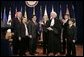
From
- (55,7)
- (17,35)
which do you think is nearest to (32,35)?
(17,35)

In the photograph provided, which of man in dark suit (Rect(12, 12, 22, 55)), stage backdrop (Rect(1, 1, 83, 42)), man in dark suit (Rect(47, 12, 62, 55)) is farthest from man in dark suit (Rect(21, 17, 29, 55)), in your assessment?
stage backdrop (Rect(1, 1, 83, 42))

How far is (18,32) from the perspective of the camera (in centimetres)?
675

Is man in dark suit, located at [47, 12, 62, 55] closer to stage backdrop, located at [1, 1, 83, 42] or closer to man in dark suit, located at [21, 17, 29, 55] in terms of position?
man in dark suit, located at [21, 17, 29, 55]

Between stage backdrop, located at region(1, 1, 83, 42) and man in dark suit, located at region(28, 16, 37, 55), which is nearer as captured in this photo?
man in dark suit, located at region(28, 16, 37, 55)

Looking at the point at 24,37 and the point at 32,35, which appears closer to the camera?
the point at 24,37

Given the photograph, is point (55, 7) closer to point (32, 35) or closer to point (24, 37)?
point (32, 35)

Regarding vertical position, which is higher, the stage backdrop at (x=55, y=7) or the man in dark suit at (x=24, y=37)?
the stage backdrop at (x=55, y=7)

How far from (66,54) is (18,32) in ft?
5.25

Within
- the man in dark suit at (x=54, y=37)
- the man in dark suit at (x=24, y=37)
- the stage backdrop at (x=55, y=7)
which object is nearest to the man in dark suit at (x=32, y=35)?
the man in dark suit at (x=24, y=37)

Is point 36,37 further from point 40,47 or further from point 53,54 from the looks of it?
point 53,54

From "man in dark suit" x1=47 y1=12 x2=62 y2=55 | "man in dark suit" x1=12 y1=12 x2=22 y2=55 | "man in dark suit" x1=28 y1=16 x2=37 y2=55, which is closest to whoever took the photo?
"man in dark suit" x1=12 y1=12 x2=22 y2=55

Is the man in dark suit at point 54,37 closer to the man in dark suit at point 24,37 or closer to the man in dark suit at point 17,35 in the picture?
the man in dark suit at point 24,37

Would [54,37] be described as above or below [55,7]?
below

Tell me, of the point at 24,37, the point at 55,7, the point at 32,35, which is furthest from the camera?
the point at 55,7
